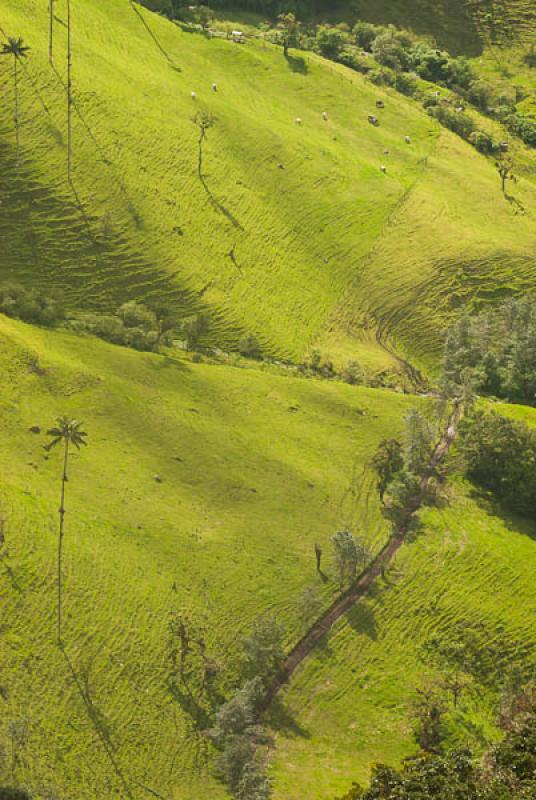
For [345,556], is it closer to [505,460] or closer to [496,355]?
[505,460]

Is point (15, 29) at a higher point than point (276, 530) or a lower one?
higher

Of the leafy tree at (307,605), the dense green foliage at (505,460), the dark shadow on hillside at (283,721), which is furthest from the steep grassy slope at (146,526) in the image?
the dense green foliage at (505,460)

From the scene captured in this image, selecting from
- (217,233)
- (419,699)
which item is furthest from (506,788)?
(217,233)

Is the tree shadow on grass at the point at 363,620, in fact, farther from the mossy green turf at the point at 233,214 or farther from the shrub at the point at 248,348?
the mossy green turf at the point at 233,214

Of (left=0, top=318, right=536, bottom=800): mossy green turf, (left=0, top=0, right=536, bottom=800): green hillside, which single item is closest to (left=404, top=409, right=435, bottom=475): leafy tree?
(left=0, top=0, right=536, bottom=800): green hillside

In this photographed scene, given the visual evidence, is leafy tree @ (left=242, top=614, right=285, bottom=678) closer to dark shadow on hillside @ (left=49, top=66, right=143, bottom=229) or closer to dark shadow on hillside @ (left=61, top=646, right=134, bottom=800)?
dark shadow on hillside @ (left=61, top=646, right=134, bottom=800)

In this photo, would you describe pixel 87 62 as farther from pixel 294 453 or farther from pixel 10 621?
pixel 10 621
